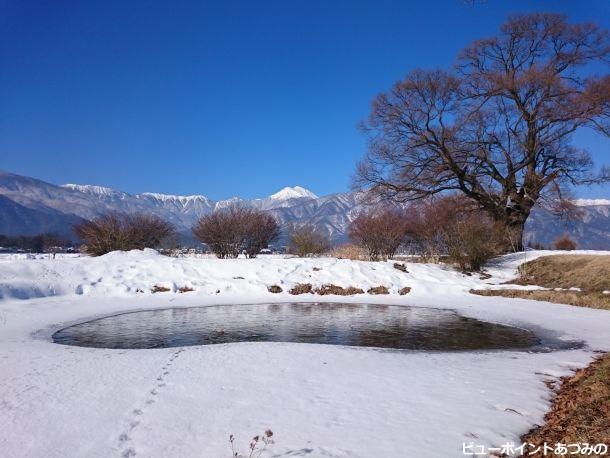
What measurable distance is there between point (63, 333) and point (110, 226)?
15.6 meters

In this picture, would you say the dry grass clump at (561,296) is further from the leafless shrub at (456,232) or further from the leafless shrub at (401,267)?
the leafless shrub at (456,232)

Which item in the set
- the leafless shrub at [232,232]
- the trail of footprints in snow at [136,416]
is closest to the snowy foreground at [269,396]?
the trail of footprints in snow at [136,416]

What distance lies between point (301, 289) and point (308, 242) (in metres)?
9.90

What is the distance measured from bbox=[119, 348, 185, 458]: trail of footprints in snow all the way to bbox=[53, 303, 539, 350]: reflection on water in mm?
2408

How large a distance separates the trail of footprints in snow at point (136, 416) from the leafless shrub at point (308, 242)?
19919 millimetres

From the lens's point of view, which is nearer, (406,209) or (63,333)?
(63,333)

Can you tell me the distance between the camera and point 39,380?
5344 mm

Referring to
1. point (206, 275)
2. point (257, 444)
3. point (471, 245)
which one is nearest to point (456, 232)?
point (471, 245)

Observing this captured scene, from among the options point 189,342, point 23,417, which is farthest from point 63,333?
point 23,417

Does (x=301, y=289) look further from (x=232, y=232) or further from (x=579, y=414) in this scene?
(x=579, y=414)

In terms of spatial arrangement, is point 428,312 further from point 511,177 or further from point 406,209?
point 406,209

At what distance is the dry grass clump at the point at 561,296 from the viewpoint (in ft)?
41.0

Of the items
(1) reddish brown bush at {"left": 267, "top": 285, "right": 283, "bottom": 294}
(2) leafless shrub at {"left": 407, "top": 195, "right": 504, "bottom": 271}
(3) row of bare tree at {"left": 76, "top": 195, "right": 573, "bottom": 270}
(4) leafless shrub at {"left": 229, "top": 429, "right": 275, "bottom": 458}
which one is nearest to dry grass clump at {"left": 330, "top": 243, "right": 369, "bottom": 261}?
(3) row of bare tree at {"left": 76, "top": 195, "right": 573, "bottom": 270}

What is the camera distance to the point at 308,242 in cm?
2588
